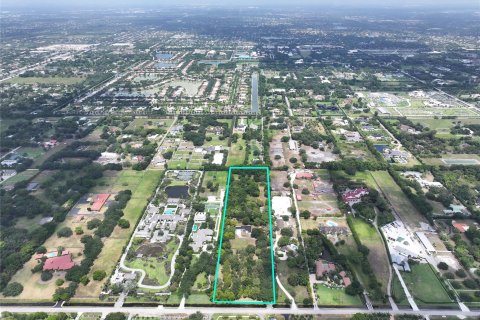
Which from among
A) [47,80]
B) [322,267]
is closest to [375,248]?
[322,267]

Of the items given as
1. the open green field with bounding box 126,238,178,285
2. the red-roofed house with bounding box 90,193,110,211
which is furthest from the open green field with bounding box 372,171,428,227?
the red-roofed house with bounding box 90,193,110,211

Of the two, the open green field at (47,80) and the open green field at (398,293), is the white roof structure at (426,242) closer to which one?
the open green field at (398,293)

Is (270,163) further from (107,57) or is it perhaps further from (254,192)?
(107,57)

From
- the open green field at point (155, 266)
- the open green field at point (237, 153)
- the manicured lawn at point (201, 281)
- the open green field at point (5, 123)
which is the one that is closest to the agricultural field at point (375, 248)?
the manicured lawn at point (201, 281)

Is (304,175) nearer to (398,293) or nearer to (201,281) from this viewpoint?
(398,293)

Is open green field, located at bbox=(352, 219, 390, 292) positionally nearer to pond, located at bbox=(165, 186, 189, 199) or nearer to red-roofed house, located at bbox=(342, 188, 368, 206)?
red-roofed house, located at bbox=(342, 188, 368, 206)
